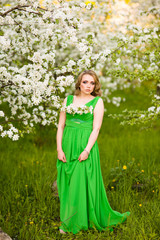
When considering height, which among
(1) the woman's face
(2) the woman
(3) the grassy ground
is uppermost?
(1) the woman's face

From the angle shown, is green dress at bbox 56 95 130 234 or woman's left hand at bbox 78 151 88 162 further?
green dress at bbox 56 95 130 234

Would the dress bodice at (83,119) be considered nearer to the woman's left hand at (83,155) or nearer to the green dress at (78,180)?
the green dress at (78,180)

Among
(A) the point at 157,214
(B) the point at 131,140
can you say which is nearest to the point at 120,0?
(B) the point at 131,140

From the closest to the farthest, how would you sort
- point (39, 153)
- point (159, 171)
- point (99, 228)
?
point (99, 228)
point (159, 171)
point (39, 153)

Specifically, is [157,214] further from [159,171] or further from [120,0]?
[120,0]

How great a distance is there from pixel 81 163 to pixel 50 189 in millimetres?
1329

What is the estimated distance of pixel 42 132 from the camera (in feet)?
25.9

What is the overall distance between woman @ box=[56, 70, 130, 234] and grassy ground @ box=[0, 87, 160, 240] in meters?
0.19

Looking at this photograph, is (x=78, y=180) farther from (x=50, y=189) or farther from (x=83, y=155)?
(x=50, y=189)

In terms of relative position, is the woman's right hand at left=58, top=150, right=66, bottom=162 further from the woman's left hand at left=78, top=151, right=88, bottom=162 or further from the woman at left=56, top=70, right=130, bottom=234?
the woman's left hand at left=78, top=151, right=88, bottom=162

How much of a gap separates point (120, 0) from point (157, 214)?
8.64 metres

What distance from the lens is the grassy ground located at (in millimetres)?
3568

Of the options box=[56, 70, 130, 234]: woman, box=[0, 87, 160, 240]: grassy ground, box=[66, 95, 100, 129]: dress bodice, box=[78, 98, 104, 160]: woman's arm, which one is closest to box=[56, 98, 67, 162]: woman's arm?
box=[56, 70, 130, 234]: woman

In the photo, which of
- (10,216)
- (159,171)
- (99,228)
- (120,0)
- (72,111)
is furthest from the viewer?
(120,0)
